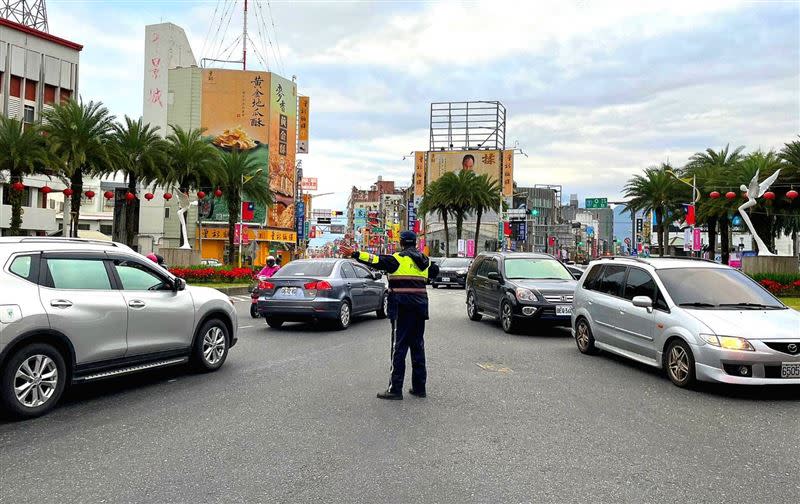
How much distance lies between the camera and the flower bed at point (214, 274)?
96.2 ft

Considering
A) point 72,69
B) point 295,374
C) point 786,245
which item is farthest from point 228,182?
point 786,245

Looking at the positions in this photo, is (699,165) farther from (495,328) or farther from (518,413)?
(518,413)

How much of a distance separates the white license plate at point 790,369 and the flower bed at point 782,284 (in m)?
17.9

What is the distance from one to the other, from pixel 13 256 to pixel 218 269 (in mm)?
25412

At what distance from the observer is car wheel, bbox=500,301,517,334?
13117mm

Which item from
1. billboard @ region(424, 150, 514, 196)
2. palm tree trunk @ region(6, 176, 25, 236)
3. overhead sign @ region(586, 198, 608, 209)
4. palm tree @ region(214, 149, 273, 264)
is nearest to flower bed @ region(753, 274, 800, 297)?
palm tree @ region(214, 149, 273, 264)

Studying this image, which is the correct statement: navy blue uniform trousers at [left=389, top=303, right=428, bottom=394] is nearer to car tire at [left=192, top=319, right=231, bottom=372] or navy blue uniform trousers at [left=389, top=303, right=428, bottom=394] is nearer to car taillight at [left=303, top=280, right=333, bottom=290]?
car tire at [left=192, top=319, right=231, bottom=372]

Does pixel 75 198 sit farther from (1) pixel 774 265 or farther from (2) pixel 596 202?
(2) pixel 596 202

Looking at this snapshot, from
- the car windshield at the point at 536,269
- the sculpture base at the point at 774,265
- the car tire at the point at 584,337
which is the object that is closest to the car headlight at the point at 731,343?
the car tire at the point at 584,337

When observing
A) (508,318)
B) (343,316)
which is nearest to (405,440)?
(508,318)

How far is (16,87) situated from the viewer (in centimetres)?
5000

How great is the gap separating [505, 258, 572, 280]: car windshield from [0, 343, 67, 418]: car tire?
9550mm

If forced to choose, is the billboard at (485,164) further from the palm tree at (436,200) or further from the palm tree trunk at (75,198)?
the palm tree trunk at (75,198)

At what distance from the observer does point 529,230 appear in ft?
419
